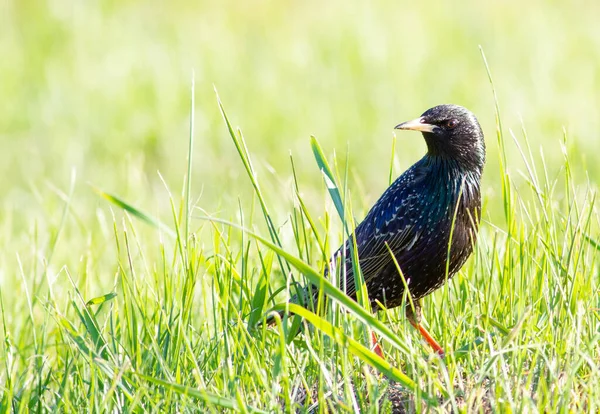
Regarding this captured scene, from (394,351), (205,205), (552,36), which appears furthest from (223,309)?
(552,36)

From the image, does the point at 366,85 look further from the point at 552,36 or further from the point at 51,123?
the point at 51,123

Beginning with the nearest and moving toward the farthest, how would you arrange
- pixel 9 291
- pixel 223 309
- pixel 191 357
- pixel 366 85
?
pixel 191 357
pixel 223 309
pixel 9 291
pixel 366 85

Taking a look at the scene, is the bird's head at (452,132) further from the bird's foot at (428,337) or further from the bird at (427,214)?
the bird's foot at (428,337)

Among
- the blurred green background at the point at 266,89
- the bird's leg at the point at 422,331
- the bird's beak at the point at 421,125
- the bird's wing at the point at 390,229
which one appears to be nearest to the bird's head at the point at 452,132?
the bird's beak at the point at 421,125

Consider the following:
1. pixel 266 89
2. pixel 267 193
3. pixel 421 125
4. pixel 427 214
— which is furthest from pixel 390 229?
pixel 266 89

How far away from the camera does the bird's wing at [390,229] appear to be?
4.10 metres

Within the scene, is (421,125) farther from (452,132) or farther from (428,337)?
(428,337)

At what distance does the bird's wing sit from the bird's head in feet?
0.55

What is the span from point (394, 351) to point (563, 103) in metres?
5.24

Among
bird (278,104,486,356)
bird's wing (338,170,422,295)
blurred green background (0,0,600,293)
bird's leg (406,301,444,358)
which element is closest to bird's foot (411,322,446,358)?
bird's leg (406,301,444,358)

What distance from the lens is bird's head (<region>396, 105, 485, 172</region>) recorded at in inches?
163

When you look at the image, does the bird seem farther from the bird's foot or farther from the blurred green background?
the blurred green background

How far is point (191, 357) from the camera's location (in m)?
3.10

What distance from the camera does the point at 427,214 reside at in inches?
161
